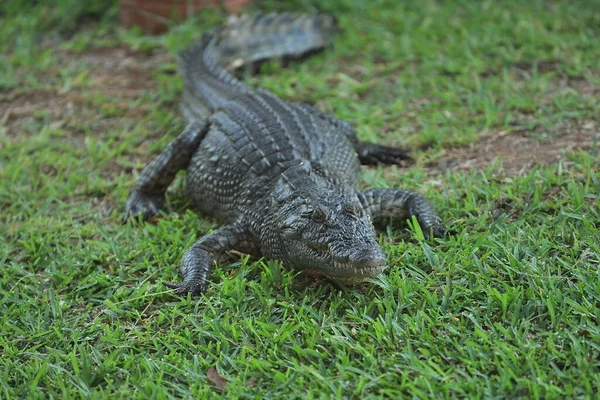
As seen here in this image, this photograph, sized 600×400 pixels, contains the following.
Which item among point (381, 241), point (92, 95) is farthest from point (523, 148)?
point (92, 95)

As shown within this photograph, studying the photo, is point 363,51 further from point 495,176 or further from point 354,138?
point 495,176

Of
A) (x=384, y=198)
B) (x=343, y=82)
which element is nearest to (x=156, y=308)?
(x=384, y=198)

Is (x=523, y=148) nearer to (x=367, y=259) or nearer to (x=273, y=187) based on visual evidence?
(x=273, y=187)

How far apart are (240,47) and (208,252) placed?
3.18 meters

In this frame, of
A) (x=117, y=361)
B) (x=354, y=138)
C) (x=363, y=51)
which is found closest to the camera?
(x=117, y=361)

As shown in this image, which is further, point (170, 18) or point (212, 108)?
point (170, 18)

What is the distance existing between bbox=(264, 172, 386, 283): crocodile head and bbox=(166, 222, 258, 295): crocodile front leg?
0.32 meters

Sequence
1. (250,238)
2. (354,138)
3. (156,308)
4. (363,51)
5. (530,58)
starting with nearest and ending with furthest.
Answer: (156,308) < (250,238) < (354,138) < (530,58) < (363,51)

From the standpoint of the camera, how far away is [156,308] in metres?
4.09

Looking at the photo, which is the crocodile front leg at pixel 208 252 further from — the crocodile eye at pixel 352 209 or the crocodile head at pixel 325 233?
the crocodile eye at pixel 352 209

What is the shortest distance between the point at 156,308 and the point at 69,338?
47cm

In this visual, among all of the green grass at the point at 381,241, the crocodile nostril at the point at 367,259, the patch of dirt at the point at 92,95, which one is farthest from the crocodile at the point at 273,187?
the patch of dirt at the point at 92,95

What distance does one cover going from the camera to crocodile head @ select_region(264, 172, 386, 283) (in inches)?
149

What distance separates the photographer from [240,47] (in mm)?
7125
